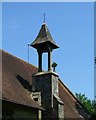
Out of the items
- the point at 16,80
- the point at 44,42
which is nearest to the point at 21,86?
the point at 16,80

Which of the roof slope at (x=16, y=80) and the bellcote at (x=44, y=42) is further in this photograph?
the bellcote at (x=44, y=42)

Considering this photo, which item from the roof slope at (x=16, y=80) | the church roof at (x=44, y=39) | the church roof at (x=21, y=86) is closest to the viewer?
the roof slope at (x=16, y=80)

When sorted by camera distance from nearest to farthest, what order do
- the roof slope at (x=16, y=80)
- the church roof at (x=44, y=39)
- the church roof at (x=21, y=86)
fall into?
the roof slope at (x=16, y=80)
the church roof at (x=21, y=86)
the church roof at (x=44, y=39)

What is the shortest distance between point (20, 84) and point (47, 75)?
7.91ft

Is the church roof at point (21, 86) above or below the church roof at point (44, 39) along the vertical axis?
below

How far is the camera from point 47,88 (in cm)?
2362

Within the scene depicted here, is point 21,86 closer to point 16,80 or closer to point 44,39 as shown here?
point 16,80

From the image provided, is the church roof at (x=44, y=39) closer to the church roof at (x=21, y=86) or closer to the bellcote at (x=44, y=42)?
the bellcote at (x=44, y=42)

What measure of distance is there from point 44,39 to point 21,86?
439 centimetres

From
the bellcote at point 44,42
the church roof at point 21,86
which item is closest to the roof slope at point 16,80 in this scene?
the church roof at point 21,86

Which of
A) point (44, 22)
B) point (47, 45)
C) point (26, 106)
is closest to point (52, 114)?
point (26, 106)

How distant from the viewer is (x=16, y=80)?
73.4 ft

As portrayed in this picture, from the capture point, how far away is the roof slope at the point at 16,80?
1948 centimetres

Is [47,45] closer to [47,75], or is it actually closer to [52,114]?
[47,75]
